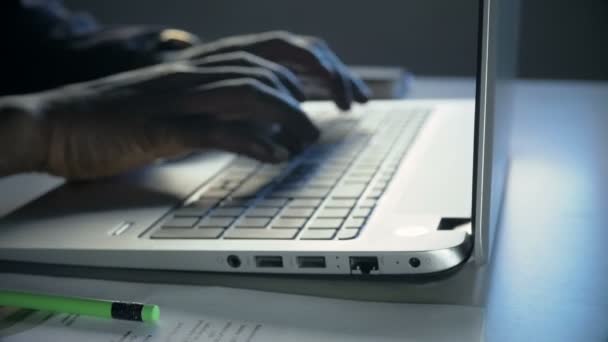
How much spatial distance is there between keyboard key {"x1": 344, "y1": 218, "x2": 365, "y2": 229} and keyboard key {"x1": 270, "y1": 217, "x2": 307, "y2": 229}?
0.10ft

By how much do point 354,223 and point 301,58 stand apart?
1.17 ft

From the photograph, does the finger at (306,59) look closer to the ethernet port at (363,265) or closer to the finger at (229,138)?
the finger at (229,138)

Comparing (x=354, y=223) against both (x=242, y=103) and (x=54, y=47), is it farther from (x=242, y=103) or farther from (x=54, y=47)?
(x=54, y=47)

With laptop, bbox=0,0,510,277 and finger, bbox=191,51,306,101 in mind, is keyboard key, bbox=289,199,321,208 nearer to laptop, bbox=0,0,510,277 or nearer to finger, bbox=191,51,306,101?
laptop, bbox=0,0,510,277

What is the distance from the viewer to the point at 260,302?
0.44 meters

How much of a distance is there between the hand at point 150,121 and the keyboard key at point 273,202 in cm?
7

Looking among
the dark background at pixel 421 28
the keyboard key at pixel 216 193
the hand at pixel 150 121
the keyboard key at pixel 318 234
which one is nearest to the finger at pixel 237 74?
the hand at pixel 150 121

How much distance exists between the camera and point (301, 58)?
0.80 meters

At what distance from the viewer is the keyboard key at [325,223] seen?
48 cm

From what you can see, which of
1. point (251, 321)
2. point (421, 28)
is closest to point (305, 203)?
point (251, 321)

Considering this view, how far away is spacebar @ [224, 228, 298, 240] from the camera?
0.47 metres

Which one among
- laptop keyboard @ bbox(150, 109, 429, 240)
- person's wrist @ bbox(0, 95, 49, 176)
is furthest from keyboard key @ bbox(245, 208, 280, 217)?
person's wrist @ bbox(0, 95, 49, 176)

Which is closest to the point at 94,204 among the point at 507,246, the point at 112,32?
the point at 507,246

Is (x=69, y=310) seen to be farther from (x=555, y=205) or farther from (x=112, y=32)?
(x=112, y=32)
